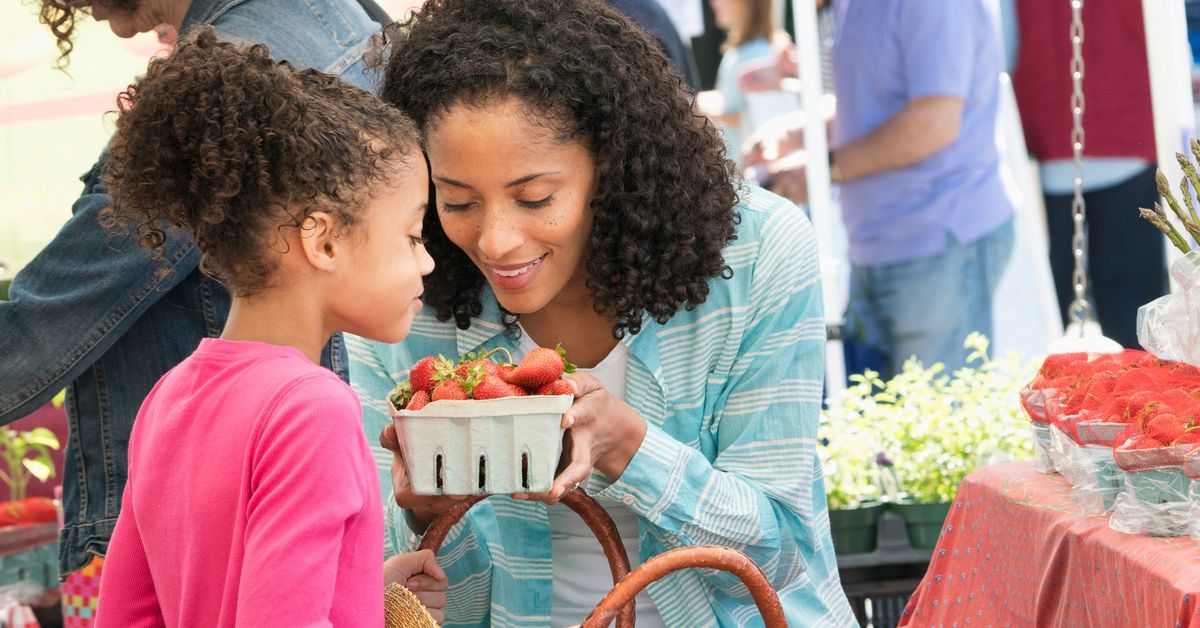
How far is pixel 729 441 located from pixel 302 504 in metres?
0.84

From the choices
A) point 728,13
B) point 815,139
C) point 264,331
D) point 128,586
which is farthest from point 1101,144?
point 128,586

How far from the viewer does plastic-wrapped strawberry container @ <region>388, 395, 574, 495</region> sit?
1.55 meters

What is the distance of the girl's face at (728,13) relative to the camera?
5.11 metres

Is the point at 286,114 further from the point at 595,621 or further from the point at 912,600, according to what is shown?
the point at 912,600

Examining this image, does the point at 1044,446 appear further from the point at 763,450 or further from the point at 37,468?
the point at 37,468

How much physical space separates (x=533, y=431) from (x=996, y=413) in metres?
2.72

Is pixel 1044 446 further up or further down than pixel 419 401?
Result: further down

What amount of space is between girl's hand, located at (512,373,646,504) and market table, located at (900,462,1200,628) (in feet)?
2.24

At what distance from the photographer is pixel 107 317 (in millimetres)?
2092

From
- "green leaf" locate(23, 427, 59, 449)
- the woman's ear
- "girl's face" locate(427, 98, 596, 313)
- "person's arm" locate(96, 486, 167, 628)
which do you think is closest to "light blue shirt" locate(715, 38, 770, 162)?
"green leaf" locate(23, 427, 59, 449)

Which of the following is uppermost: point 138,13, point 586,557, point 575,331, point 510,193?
point 138,13

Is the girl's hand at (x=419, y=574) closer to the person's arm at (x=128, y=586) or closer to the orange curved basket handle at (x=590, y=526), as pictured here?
the orange curved basket handle at (x=590, y=526)

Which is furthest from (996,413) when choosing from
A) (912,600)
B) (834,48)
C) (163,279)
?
(163,279)

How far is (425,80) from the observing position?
1.91 meters
